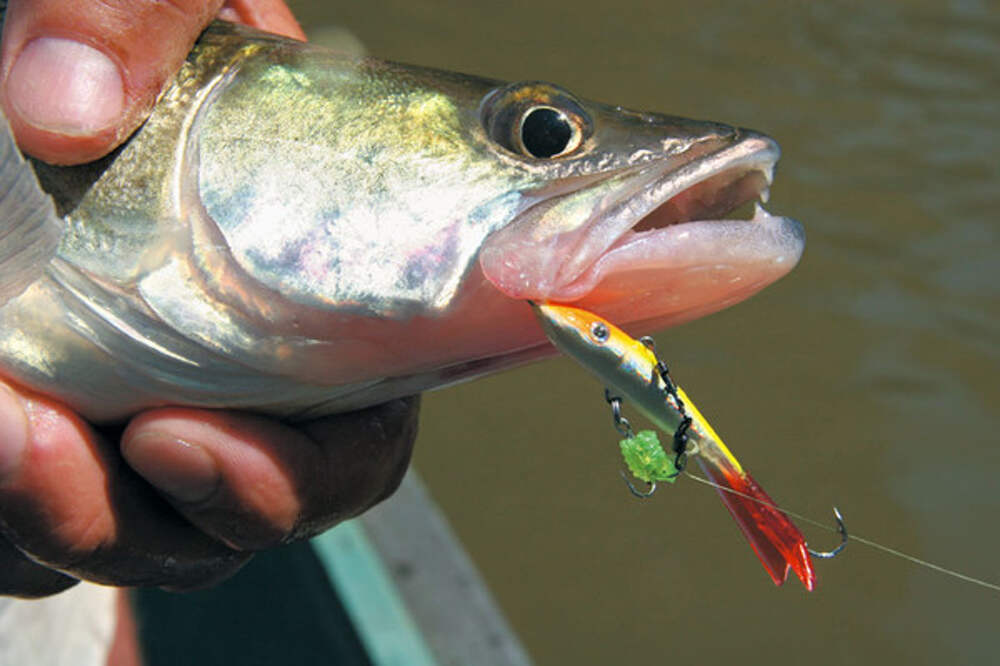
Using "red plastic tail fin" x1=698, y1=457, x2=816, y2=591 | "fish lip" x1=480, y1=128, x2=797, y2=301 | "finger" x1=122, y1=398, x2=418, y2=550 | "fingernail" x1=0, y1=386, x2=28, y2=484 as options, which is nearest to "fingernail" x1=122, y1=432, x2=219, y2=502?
"finger" x1=122, y1=398, x2=418, y2=550

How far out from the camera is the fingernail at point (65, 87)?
119 centimetres

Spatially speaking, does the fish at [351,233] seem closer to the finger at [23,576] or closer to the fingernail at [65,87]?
the fingernail at [65,87]

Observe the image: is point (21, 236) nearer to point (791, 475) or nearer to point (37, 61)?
point (37, 61)

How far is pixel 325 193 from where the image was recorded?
1.19 meters

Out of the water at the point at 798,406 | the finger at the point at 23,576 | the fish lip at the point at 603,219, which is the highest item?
the fish lip at the point at 603,219

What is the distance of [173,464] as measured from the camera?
1324 mm

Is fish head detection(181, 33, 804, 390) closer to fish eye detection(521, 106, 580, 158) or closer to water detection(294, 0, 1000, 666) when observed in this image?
fish eye detection(521, 106, 580, 158)

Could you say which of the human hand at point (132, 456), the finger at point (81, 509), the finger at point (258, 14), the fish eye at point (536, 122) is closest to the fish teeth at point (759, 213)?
the fish eye at point (536, 122)

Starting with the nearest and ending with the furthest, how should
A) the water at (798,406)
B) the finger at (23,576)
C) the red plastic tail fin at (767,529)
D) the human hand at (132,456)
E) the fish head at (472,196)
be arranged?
the red plastic tail fin at (767,529) → the fish head at (472,196) → the human hand at (132,456) → the finger at (23,576) → the water at (798,406)

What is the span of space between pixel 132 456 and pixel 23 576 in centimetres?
48

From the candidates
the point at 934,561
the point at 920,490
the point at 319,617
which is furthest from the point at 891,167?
the point at 319,617

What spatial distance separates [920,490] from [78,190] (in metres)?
3.33

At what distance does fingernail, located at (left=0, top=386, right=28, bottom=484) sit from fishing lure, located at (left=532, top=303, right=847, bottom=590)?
738 mm

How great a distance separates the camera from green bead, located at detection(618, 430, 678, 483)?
3.65 ft
